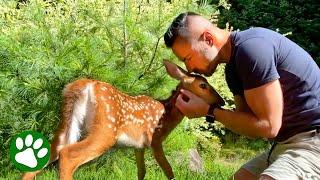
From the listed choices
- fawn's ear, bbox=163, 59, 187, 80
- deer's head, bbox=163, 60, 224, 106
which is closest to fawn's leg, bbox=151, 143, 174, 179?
deer's head, bbox=163, 60, 224, 106

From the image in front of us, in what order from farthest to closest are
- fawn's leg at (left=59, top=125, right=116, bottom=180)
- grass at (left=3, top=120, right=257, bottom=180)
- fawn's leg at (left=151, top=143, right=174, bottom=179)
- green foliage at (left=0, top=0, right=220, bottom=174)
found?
green foliage at (left=0, top=0, right=220, bottom=174)
grass at (left=3, top=120, right=257, bottom=180)
fawn's leg at (left=151, top=143, right=174, bottom=179)
fawn's leg at (left=59, top=125, right=116, bottom=180)

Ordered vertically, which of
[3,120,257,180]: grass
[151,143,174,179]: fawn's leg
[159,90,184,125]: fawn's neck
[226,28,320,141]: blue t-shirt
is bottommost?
[3,120,257,180]: grass

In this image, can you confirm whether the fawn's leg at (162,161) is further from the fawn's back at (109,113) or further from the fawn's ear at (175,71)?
the fawn's ear at (175,71)

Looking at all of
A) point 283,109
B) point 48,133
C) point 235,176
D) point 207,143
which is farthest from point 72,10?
point 283,109

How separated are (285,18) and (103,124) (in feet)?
24.3

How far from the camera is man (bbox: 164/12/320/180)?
312 cm

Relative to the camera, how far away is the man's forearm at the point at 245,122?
3148 mm

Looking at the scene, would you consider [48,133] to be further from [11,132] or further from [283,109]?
[283,109]

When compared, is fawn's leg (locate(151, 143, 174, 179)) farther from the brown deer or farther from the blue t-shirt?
the blue t-shirt

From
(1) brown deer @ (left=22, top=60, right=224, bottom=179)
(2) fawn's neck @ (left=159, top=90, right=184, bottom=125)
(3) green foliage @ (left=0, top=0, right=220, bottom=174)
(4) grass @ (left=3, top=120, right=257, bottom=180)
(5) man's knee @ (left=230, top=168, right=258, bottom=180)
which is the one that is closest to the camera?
(5) man's knee @ (left=230, top=168, right=258, bottom=180)

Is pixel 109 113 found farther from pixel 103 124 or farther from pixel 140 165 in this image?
pixel 140 165

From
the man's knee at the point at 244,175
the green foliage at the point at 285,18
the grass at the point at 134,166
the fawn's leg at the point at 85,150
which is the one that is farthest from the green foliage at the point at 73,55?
the green foliage at the point at 285,18

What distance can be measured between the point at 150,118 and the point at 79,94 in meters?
0.80

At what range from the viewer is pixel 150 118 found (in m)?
5.49
